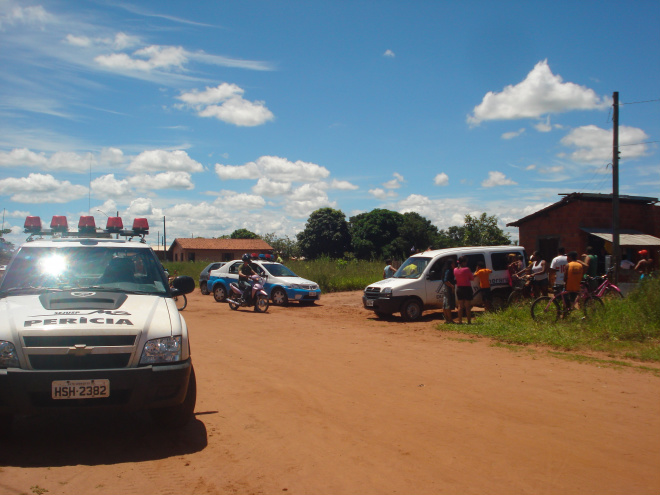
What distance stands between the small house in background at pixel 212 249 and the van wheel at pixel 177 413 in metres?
61.7

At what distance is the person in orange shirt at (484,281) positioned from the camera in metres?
15.0

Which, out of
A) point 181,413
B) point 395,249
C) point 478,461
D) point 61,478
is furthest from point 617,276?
point 395,249

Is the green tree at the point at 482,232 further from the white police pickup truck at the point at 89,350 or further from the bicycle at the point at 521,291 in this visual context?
the white police pickup truck at the point at 89,350

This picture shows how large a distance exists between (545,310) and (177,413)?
990cm

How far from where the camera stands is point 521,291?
1583cm

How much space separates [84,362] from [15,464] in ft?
3.15

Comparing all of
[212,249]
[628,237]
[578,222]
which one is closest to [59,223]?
[578,222]

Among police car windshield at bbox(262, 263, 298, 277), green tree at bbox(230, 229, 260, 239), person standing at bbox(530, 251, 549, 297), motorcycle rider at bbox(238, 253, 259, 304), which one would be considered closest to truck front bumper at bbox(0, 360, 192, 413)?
person standing at bbox(530, 251, 549, 297)

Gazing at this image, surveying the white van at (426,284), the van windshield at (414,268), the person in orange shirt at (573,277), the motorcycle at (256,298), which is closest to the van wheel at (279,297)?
the motorcycle at (256,298)

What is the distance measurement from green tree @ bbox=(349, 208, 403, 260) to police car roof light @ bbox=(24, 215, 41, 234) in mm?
52691

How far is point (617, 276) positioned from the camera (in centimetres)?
1781

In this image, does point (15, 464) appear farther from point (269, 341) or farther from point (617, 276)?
point (617, 276)

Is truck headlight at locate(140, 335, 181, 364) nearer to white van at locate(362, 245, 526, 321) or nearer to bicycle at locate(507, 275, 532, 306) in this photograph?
white van at locate(362, 245, 526, 321)

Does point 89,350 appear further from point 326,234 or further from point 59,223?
point 326,234
